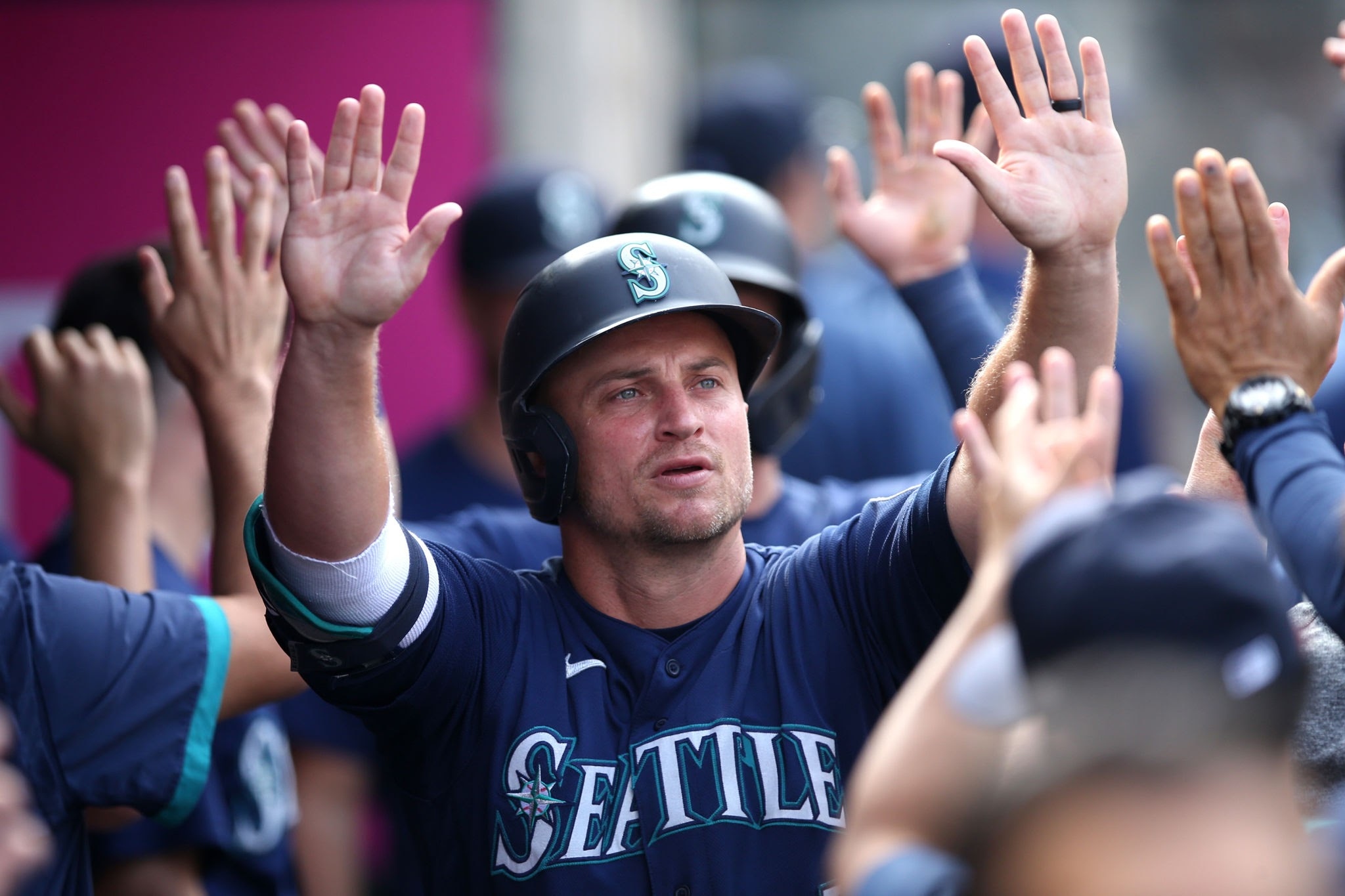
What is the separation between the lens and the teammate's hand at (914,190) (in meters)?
3.53

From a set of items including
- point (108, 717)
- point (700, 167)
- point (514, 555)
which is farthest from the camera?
point (700, 167)

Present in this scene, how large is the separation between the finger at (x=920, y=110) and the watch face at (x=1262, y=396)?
1526 millimetres

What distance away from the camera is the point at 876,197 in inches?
145

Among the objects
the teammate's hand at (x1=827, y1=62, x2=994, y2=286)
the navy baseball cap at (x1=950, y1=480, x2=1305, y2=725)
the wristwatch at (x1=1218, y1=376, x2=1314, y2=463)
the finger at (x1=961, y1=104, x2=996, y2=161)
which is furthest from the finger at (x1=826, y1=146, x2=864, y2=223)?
the navy baseball cap at (x1=950, y1=480, x2=1305, y2=725)

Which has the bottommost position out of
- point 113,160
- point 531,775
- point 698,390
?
point 531,775

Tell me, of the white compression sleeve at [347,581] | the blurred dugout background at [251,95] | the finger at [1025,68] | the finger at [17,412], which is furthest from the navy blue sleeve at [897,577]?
the blurred dugout background at [251,95]

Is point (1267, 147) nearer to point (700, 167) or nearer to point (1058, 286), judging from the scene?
point (700, 167)

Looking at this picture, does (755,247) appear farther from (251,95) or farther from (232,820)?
(251,95)

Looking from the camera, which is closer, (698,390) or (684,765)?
(684,765)

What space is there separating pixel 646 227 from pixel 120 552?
1.47m

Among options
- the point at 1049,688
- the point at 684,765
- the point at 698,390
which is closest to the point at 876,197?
the point at 698,390

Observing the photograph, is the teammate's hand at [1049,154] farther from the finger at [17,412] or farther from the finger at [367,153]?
the finger at [17,412]

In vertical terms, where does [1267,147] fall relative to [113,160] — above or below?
above

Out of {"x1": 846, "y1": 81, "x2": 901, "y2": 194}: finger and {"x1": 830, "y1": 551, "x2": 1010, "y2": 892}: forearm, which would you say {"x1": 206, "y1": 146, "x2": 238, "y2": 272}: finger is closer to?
{"x1": 846, "y1": 81, "x2": 901, "y2": 194}: finger
